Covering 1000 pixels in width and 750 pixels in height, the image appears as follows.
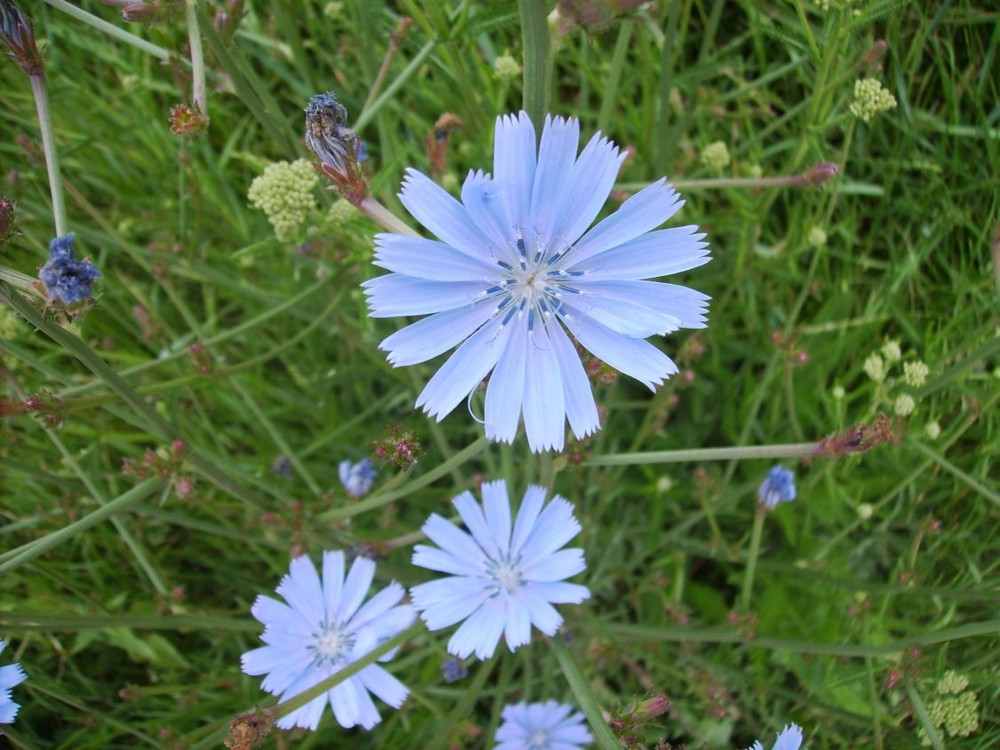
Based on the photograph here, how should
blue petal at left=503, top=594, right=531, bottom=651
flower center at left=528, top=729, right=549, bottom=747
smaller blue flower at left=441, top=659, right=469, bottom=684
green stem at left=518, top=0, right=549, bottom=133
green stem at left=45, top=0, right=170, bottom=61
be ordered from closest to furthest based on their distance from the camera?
green stem at left=518, top=0, right=549, bottom=133, green stem at left=45, top=0, right=170, bottom=61, blue petal at left=503, top=594, right=531, bottom=651, smaller blue flower at left=441, top=659, right=469, bottom=684, flower center at left=528, top=729, right=549, bottom=747

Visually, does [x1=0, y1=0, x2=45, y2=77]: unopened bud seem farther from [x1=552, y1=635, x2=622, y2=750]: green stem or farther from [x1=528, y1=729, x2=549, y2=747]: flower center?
[x1=528, y1=729, x2=549, y2=747]: flower center

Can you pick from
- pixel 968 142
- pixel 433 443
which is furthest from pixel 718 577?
pixel 968 142

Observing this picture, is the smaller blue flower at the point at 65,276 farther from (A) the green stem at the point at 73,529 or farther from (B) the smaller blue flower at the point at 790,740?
(B) the smaller blue flower at the point at 790,740

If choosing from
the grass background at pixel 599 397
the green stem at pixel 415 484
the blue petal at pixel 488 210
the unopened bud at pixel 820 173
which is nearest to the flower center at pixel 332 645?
the grass background at pixel 599 397

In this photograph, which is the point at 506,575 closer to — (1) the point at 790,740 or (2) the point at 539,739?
(2) the point at 539,739

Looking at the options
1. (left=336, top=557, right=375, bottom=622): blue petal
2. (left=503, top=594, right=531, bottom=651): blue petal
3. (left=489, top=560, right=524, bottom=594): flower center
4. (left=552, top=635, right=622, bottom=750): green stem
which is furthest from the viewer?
(left=336, top=557, right=375, bottom=622): blue petal

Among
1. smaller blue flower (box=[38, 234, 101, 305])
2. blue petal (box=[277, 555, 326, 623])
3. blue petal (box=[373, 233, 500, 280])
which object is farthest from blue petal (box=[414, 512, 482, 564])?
smaller blue flower (box=[38, 234, 101, 305])

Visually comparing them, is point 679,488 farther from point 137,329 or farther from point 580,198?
point 137,329

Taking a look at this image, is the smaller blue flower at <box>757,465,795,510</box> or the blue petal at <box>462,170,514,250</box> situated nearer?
the blue petal at <box>462,170,514,250</box>
